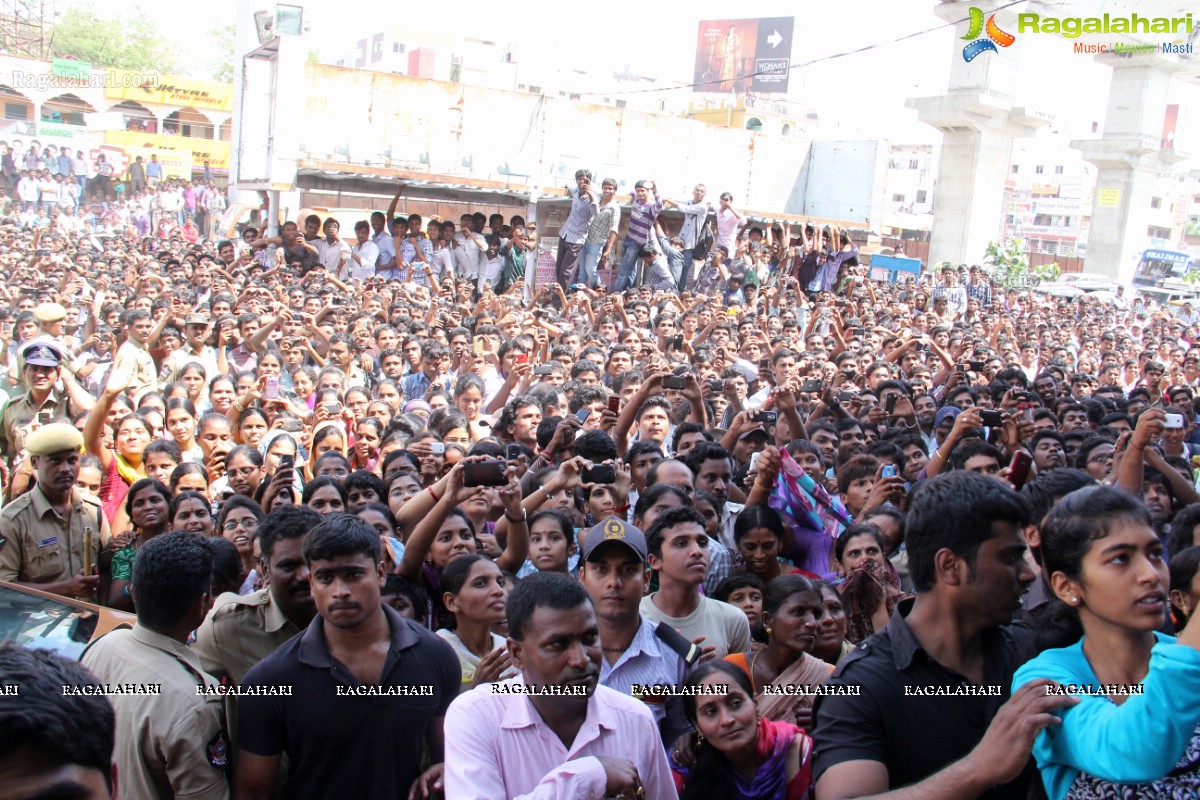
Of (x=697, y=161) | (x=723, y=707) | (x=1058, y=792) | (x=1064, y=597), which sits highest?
(x=697, y=161)

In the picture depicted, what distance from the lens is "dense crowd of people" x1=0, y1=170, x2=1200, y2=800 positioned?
6.15 feet

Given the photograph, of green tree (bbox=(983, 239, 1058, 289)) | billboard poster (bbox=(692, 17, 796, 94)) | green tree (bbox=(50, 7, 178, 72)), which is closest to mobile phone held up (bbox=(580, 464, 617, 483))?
green tree (bbox=(983, 239, 1058, 289))

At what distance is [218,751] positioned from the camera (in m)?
2.63

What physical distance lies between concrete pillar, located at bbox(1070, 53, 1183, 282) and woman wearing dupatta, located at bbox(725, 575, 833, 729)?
28457 millimetres

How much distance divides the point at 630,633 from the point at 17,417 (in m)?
4.81

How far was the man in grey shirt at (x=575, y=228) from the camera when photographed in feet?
42.9

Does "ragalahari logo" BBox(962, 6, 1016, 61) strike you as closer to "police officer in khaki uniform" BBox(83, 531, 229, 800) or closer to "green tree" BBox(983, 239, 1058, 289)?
"green tree" BBox(983, 239, 1058, 289)

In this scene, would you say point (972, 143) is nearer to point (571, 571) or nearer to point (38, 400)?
point (38, 400)

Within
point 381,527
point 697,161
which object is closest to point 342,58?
point 697,161

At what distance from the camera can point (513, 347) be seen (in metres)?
8.32

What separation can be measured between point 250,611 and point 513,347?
5281mm

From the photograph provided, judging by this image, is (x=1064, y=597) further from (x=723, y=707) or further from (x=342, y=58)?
(x=342, y=58)

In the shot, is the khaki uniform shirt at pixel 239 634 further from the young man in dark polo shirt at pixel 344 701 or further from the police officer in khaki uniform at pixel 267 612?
the young man in dark polo shirt at pixel 344 701

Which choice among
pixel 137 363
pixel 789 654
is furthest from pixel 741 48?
pixel 789 654
